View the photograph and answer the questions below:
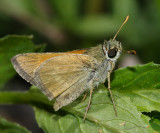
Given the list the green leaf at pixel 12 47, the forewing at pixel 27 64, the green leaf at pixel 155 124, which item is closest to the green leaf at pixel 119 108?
the green leaf at pixel 155 124

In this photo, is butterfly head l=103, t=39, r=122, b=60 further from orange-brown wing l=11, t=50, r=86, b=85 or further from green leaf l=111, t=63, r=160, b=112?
orange-brown wing l=11, t=50, r=86, b=85

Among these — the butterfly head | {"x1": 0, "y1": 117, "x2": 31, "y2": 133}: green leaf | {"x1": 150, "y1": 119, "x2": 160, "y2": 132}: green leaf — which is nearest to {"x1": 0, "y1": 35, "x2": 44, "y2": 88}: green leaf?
{"x1": 0, "y1": 117, "x2": 31, "y2": 133}: green leaf

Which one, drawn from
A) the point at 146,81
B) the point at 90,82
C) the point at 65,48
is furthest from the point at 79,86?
the point at 65,48

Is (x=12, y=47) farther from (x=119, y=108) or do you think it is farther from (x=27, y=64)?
(x=119, y=108)

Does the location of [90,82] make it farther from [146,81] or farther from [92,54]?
[146,81]

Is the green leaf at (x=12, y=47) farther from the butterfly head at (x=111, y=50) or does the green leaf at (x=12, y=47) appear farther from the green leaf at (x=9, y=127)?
the butterfly head at (x=111, y=50)

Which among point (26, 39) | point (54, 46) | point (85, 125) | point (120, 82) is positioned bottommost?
point (54, 46)
